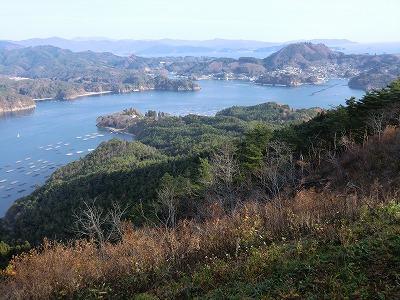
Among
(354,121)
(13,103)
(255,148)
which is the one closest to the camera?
(354,121)

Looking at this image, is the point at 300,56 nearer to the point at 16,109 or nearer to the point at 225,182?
the point at 16,109

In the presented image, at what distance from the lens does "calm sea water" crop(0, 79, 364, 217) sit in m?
45.0

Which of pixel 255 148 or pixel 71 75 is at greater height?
pixel 71 75

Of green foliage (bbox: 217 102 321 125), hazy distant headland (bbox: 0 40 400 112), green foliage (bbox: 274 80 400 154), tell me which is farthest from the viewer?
hazy distant headland (bbox: 0 40 400 112)

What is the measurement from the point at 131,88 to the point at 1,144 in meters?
60.3

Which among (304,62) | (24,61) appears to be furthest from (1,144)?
(24,61)

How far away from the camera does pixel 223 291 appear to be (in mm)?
3398

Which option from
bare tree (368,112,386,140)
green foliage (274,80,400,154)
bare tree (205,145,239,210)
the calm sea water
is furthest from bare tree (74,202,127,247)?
the calm sea water

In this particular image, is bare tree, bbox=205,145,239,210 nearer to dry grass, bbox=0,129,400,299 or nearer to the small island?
dry grass, bbox=0,129,400,299

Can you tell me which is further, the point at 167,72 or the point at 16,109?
the point at 167,72

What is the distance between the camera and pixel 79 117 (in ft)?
244

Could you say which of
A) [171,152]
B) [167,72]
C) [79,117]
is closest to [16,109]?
[79,117]

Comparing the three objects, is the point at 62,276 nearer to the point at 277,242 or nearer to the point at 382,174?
the point at 277,242

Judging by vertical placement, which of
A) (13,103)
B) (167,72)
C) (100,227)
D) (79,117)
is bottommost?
(79,117)
